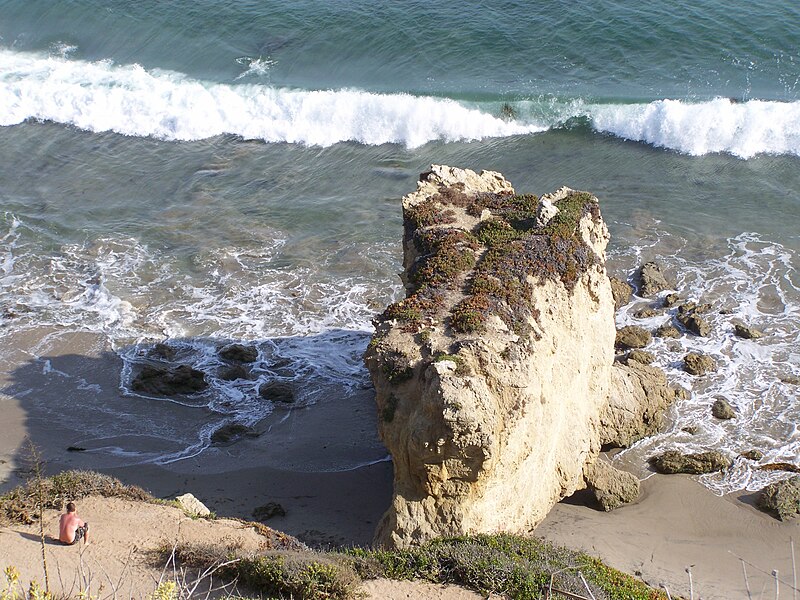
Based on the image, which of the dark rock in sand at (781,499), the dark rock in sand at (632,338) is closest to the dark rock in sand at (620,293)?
the dark rock in sand at (632,338)

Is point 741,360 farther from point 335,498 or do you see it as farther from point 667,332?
point 335,498

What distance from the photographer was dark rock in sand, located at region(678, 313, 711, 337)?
76.6 feet

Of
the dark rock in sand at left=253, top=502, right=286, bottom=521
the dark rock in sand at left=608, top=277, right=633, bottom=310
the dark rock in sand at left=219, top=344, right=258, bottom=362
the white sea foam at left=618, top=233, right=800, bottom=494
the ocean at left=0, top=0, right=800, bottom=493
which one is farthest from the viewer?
the dark rock in sand at left=608, top=277, right=633, bottom=310

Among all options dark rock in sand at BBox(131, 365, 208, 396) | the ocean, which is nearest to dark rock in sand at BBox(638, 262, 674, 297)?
the ocean

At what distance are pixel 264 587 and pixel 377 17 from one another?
34.8 meters

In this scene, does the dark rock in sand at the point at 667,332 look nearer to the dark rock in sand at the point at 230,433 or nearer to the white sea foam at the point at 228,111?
the dark rock in sand at the point at 230,433

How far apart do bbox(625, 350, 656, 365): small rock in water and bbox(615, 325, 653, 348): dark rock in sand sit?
0.41 m

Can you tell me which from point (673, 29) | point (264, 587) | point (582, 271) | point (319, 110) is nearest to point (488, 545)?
point (264, 587)

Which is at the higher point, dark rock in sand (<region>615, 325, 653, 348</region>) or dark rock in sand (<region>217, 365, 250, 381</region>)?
dark rock in sand (<region>615, 325, 653, 348</region>)

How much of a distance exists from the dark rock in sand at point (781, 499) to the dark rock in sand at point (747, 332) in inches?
229

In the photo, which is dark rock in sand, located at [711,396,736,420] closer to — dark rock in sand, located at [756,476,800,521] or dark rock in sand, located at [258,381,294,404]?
dark rock in sand, located at [756,476,800,521]

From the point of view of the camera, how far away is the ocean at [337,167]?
74.2 ft

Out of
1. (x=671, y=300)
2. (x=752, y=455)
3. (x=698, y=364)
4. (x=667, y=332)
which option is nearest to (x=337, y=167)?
(x=671, y=300)

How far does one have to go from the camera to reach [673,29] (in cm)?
3981
